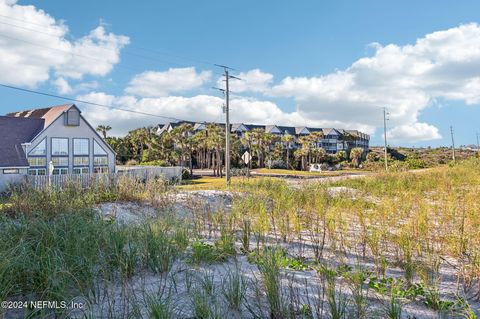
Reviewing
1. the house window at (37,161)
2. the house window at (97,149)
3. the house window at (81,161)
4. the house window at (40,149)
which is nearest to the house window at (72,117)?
the house window at (40,149)

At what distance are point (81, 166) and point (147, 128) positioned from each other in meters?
22.7

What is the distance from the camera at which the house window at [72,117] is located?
3862 centimetres

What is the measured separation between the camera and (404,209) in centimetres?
867

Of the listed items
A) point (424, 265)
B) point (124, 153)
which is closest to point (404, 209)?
point (424, 265)

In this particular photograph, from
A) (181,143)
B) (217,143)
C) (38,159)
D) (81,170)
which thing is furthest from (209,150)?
(38,159)

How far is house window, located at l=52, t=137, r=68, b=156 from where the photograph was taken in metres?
37.9

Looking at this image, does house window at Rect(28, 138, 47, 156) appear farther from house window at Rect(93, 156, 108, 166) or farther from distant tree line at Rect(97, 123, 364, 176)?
distant tree line at Rect(97, 123, 364, 176)

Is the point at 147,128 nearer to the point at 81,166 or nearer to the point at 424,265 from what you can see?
the point at 81,166

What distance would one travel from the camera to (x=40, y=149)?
36.6 metres

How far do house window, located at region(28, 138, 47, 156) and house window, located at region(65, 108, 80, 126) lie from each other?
319cm

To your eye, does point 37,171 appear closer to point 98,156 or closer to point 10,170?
point 10,170

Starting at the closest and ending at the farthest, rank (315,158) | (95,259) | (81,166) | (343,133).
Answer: (95,259) → (81,166) → (315,158) → (343,133)

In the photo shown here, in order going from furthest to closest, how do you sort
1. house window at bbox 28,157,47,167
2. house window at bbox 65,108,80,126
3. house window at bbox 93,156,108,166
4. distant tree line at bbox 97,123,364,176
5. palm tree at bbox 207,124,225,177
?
distant tree line at bbox 97,123,364,176
palm tree at bbox 207,124,225,177
house window at bbox 93,156,108,166
house window at bbox 65,108,80,126
house window at bbox 28,157,47,167

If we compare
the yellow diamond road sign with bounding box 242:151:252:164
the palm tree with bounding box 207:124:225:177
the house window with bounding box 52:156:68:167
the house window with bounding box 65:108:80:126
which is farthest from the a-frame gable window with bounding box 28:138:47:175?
the yellow diamond road sign with bounding box 242:151:252:164
